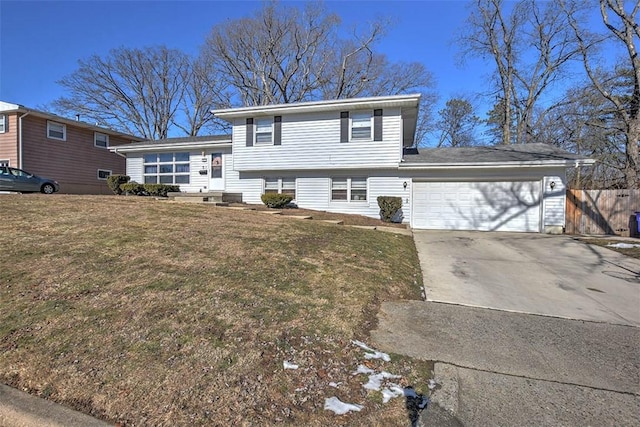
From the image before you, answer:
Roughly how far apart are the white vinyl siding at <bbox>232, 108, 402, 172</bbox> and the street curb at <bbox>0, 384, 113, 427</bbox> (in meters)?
12.5

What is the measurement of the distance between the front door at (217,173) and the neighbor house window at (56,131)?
9.68 meters

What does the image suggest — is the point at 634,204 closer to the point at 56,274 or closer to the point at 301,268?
the point at 301,268

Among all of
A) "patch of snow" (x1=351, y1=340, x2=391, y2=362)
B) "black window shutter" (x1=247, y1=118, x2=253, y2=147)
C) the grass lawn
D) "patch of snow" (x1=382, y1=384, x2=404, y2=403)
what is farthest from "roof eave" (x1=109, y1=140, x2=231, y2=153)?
"patch of snow" (x1=382, y1=384, x2=404, y2=403)

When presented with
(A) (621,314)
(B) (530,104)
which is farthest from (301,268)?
(B) (530,104)

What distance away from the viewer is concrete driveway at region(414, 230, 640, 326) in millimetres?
4699

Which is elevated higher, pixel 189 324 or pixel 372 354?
pixel 189 324

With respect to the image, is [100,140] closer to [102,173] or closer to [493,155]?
[102,173]

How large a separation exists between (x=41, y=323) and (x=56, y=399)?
1216mm

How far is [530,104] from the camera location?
2227cm

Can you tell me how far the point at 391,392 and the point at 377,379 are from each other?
0.18m

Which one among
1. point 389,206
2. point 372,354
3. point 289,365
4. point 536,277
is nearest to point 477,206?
point 389,206

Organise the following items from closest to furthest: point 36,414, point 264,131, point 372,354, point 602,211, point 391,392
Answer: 1. point 36,414
2. point 391,392
3. point 372,354
4. point 602,211
5. point 264,131

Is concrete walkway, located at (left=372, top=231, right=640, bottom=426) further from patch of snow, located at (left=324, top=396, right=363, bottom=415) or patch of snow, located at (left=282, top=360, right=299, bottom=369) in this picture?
patch of snow, located at (left=282, top=360, right=299, bottom=369)

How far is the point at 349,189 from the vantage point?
14406mm
